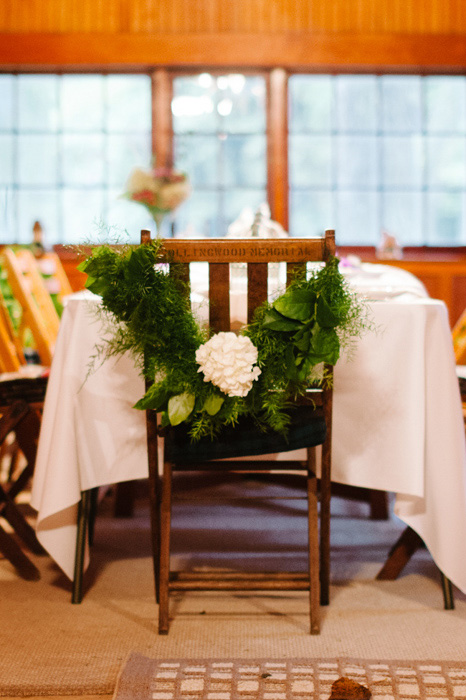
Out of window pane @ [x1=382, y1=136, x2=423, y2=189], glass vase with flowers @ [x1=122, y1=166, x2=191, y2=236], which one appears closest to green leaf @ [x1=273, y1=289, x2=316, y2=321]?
glass vase with flowers @ [x1=122, y1=166, x2=191, y2=236]

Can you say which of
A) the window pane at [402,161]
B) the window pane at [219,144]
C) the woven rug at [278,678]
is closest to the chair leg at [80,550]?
the woven rug at [278,678]

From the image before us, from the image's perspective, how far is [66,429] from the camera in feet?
5.65

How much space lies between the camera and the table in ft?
5.49

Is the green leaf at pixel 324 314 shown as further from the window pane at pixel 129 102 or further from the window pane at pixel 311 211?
A: the window pane at pixel 129 102

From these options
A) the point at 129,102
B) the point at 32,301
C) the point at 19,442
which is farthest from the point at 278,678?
the point at 129,102

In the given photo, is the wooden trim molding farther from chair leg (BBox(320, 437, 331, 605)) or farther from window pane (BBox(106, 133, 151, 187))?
chair leg (BBox(320, 437, 331, 605))

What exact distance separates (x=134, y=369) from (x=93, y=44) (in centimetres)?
375

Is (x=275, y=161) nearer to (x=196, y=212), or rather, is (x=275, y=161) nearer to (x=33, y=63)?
(x=196, y=212)

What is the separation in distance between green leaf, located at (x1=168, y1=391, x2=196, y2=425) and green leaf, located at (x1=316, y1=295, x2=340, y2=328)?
12.2 inches

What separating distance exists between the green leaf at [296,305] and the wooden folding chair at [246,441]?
3.4 inches

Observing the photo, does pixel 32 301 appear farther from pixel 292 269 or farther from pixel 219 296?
pixel 292 269

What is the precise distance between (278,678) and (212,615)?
0.35 m

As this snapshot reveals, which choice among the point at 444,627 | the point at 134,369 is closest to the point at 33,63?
the point at 134,369

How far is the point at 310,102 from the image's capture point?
16.4 feet
